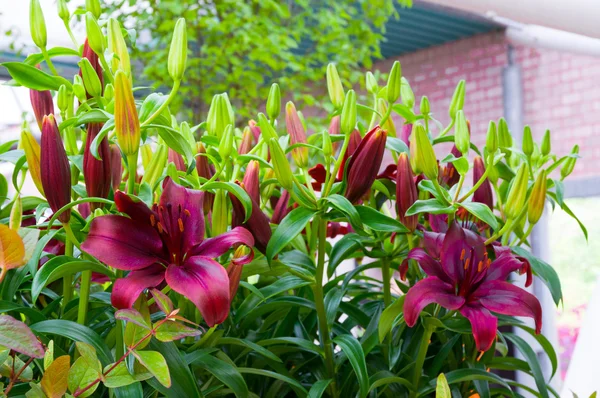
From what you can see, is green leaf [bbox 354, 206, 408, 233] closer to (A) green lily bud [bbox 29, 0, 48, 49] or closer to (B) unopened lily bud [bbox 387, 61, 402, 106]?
(B) unopened lily bud [bbox 387, 61, 402, 106]

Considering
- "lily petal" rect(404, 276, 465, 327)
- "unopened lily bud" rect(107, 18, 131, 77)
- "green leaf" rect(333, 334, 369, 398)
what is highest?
"unopened lily bud" rect(107, 18, 131, 77)

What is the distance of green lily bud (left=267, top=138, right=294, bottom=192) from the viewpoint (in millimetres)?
364

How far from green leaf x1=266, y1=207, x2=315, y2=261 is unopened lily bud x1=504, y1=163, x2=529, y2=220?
132 mm

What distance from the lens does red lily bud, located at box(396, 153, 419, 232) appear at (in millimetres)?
413

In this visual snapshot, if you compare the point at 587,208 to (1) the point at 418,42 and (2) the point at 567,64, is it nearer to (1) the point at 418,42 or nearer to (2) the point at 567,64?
(2) the point at 567,64

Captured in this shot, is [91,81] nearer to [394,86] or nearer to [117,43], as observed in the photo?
[117,43]

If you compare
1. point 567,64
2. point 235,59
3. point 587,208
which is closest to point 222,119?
point 235,59

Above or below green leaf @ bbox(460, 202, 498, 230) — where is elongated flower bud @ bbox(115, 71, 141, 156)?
above

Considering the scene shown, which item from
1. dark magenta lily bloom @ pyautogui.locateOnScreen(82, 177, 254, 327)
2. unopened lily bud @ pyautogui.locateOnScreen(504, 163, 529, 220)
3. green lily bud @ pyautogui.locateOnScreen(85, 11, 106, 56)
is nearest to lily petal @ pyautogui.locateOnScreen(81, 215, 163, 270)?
dark magenta lily bloom @ pyautogui.locateOnScreen(82, 177, 254, 327)

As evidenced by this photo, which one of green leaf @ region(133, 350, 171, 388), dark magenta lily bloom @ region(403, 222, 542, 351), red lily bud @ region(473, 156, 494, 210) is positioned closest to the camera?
green leaf @ region(133, 350, 171, 388)

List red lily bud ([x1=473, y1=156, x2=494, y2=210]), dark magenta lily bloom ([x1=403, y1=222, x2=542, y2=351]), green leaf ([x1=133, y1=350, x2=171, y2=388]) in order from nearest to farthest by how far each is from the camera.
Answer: green leaf ([x1=133, y1=350, x2=171, y2=388]) → dark magenta lily bloom ([x1=403, y1=222, x2=542, y2=351]) → red lily bud ([x1=473, y1=156, x2=494, y2=210])

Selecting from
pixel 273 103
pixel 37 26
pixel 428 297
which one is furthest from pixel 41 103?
pixel 428 297

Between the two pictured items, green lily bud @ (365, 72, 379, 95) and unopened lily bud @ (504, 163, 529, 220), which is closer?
unopened lily bud @ (504, 163, 529, 220)

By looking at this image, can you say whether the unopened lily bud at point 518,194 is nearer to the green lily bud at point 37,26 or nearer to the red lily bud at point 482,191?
the red lily bud at point 482,191
